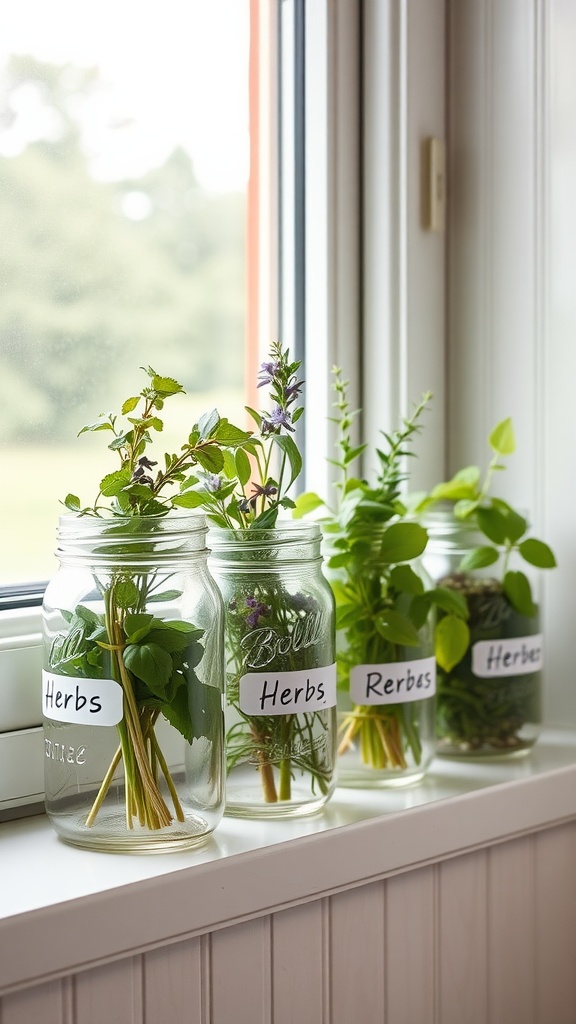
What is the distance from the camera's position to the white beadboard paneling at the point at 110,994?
67cm

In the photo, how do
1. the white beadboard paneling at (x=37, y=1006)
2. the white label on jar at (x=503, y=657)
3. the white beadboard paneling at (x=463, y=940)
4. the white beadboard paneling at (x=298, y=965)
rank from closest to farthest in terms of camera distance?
the white beadboard paneling at (x=37, y=1006), the white beadboard paneling at (x=298, y=965), the white beadboard paneling at (x=463, y=940), the white label on jar at (x=503, y=657)

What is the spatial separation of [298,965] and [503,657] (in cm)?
35

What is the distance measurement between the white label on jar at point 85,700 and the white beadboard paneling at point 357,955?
0.75 ft

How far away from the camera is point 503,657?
990 millimetres

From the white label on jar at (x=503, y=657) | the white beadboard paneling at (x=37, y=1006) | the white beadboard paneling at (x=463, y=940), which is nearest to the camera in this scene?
the white beadboard paneling at (x=37, y=1006)

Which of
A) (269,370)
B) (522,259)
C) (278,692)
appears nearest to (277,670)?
(278,692)

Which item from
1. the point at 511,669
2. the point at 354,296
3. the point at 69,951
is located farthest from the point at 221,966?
the point at 354,296

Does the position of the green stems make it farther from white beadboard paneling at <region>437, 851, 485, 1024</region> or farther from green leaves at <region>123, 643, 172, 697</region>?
white beadboard paneling at <region>437, 851, 485, 1024</region>

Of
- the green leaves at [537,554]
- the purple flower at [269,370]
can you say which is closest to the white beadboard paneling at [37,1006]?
the purple flower at [269,370]

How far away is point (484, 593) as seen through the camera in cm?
100

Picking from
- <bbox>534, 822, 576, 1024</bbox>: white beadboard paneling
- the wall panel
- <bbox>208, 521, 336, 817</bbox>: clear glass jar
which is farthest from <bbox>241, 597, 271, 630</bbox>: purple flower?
<bbox>534, 822, 576, 1024</bbox>: white beadboard paneling

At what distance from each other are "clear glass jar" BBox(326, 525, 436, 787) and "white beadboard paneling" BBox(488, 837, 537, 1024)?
0.11m

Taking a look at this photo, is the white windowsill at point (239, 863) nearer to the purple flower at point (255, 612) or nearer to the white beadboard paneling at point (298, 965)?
the white beadboard paneling at point (298, 965)

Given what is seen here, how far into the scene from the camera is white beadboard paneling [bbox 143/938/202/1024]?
0.70 meters
